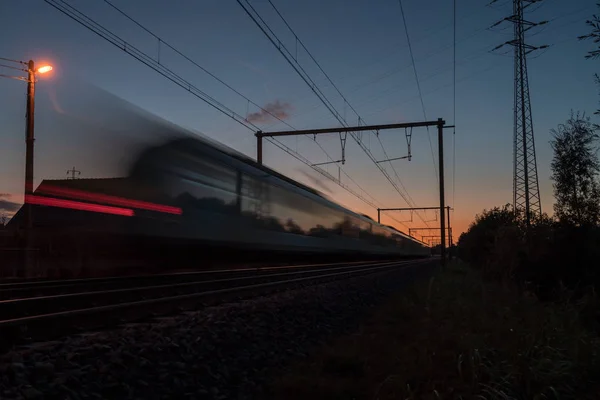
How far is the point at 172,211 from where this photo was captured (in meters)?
11.4

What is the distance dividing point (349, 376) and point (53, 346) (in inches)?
127

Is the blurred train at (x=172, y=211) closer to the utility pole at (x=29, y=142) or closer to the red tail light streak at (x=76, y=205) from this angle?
the red tail light streak at (x=76, y=205)

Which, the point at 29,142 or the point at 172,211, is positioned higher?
the point at 29,142

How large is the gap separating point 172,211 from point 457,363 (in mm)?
7499

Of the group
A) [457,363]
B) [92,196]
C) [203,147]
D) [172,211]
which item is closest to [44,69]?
[203,147]

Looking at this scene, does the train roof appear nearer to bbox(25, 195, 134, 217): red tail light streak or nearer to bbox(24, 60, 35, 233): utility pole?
bbox(25, 195, 134, 217): red tail light streak

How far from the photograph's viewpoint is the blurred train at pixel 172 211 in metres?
10.1

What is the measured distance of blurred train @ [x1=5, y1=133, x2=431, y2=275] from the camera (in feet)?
33.1

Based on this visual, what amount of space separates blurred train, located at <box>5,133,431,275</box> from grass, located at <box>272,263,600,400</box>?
514cm

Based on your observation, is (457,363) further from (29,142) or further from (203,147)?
(29,142)

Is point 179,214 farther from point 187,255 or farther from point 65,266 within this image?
point 65,266

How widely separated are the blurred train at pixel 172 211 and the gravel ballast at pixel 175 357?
12.7 ft

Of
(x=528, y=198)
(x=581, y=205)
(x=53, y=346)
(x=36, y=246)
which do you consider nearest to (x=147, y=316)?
(x=53, y=346)

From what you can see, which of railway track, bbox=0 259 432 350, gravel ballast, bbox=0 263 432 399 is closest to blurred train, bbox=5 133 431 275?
railway track, bbox=0 259 432 350
